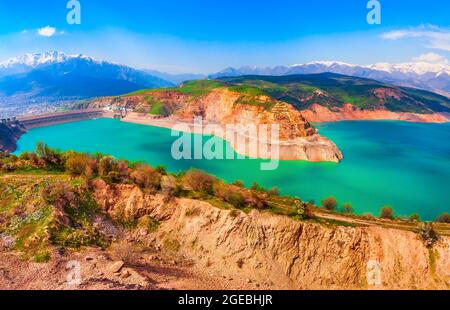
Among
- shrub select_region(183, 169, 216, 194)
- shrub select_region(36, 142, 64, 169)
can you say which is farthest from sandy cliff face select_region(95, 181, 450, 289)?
shrub select_region(36, 142, 64, 169)

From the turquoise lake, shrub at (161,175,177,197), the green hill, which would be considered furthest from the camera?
the green hill

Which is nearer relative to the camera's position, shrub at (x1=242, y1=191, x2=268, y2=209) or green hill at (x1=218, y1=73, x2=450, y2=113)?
shrub at (x1=242, y1=191, x2=268, y2=209)

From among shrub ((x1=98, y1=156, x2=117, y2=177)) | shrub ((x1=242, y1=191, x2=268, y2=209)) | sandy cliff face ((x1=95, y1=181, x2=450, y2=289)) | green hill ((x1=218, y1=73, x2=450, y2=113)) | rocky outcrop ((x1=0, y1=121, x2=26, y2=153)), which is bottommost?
sandy cliff face ((x1=95, y1=181, x2=450, y2=289))

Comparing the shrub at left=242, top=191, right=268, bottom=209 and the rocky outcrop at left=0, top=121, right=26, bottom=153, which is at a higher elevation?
the rocky outcrop at left=0, top=121, right=26, bottom=153

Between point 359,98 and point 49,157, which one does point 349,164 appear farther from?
point 359,98


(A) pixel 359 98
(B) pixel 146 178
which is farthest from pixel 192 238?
(A) pixel 359 98

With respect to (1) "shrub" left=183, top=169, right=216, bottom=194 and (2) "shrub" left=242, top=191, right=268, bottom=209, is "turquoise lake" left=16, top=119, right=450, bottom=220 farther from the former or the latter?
(2) "shrub" left=242, top=191, right=268, bottom=209
